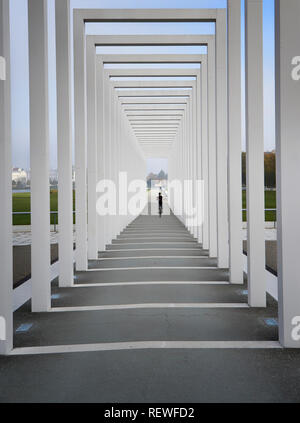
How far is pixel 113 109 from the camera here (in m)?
18.2

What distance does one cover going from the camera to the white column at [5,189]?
16.0 ft

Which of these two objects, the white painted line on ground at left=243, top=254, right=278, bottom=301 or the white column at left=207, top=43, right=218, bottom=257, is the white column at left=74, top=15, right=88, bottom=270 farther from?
the white painted line on ground at left=243, top=254, right=278, bottom=301

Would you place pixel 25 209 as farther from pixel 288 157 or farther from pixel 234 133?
pixel 288 157

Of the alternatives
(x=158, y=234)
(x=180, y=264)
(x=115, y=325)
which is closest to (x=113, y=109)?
(x=158, y=234)

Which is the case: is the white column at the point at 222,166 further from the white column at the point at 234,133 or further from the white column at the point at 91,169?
the white column at the point at 91,169

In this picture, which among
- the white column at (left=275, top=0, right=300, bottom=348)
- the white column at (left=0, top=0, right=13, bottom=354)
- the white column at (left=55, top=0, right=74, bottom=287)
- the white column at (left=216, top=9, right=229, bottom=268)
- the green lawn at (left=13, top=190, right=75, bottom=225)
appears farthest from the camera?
the green lawn at (left=13, top=190, right=75, bottom=225)

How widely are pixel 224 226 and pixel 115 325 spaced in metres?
5.14

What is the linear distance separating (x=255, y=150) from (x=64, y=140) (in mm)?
3590

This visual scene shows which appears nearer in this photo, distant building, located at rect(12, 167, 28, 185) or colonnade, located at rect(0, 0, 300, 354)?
colonnade, located at rect(0, 0, 300, 354)

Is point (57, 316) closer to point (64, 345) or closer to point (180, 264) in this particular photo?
point (64, 345)

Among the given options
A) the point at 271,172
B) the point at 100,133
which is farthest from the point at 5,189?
the point at 271,172

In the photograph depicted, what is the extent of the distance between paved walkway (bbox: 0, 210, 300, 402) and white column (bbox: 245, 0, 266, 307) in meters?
0.50

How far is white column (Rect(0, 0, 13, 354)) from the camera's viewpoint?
487 cm

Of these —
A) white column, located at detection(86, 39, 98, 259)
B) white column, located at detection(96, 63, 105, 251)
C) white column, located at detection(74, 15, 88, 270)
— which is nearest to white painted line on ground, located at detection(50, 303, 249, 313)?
white column, located at detection(74, 15, 88, 270)
